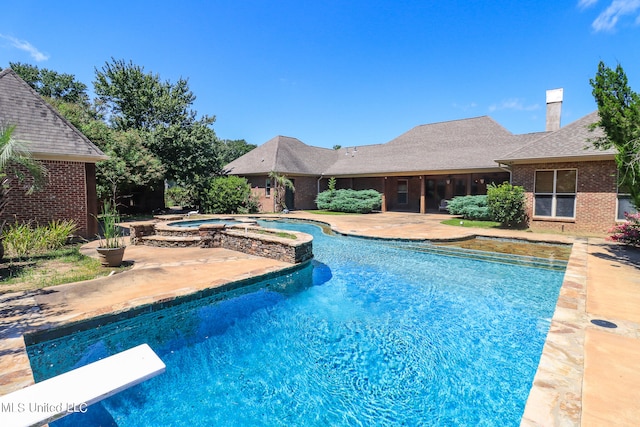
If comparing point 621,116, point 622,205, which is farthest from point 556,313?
point 622,205

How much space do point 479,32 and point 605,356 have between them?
17.1 metres

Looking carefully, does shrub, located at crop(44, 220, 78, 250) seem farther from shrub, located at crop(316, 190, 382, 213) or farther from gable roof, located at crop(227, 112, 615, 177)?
shrub, located at crop(316, 190, 382, 213)

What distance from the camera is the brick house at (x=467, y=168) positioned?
38.3 ft

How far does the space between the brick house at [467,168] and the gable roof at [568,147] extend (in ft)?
0.10

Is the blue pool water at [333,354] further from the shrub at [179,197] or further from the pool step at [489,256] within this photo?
the shrub at [179,197]

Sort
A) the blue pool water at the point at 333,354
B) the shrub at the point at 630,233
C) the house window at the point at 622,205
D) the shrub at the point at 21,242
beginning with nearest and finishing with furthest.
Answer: the blue pool water at the point at 333,354
the shrub at the point at 21,242
the shrub at the point at 630,233
the house window at the point at 622,205

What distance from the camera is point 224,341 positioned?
4316mm

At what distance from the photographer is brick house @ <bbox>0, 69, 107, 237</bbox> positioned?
374 inches

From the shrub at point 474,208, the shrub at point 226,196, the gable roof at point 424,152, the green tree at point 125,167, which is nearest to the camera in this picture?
the gable roof at point 424,152

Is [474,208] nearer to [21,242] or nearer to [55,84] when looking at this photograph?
[21,242]

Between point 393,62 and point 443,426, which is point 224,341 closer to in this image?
point 443,426

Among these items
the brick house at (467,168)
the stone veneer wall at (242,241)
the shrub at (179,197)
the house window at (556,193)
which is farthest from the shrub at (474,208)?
the shrub at (179,197)

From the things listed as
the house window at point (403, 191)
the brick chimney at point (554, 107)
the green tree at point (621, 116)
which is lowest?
the house window at point (403, 191)

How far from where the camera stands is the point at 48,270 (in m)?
6.61
